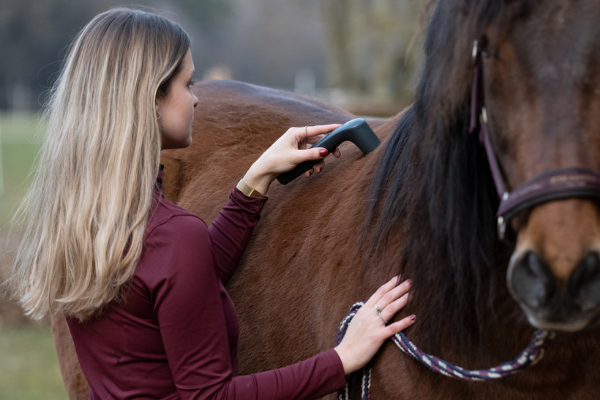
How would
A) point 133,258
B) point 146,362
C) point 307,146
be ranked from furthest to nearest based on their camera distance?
point 307,146 < point 146,362 < point 133,258

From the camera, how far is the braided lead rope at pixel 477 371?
148 centimetres

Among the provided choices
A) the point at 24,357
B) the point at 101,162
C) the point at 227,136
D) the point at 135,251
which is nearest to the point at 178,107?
the point at 101,162

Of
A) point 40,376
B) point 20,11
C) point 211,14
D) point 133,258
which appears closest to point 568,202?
point 133,258

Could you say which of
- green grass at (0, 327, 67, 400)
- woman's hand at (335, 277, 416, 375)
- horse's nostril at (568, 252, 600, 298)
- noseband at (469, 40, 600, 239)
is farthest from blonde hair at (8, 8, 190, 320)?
green grass at (0, 327, 67, 400)

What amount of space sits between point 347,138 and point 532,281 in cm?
108

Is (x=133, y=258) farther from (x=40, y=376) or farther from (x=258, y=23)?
(x=258, y=23)

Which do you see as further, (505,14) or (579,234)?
(505,14)

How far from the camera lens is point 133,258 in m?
1.61

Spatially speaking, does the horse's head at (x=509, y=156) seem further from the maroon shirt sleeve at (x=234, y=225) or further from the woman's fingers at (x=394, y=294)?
the maroon shirt sleeve at (x=234, y=225)

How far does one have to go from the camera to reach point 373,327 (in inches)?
68.2

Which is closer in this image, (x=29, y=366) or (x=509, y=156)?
(x=509, y=156)

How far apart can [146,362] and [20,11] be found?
30.2 metres

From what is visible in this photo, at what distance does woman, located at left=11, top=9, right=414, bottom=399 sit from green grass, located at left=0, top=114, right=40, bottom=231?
25.0 ft

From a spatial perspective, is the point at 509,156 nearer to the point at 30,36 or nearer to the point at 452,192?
the point at 452,192
